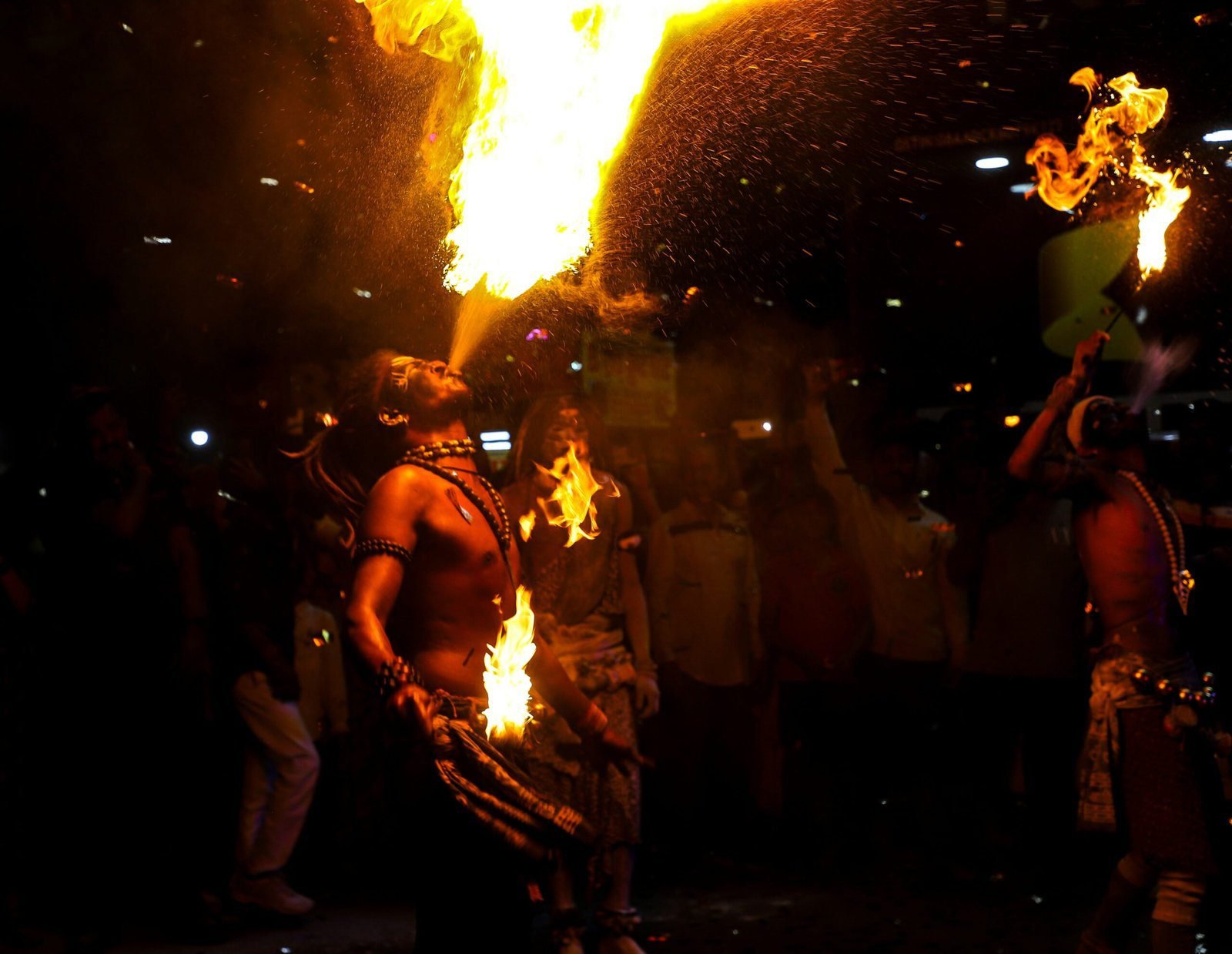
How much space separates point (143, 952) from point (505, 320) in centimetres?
316

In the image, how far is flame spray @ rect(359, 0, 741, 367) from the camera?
4328mm

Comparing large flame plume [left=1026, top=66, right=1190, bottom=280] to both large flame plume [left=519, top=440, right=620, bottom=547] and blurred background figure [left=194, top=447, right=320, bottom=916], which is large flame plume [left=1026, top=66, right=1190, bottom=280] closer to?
large flame plume [left=519, top=440, right=620, bottom=547]

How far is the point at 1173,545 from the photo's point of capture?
4.68m

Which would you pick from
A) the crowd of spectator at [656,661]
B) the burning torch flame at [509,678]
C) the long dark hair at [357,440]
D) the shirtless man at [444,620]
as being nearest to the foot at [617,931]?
the crowd of spectator at [656,661]

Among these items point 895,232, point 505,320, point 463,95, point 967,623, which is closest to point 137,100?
point 505,320

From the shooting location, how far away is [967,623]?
6.62 meters

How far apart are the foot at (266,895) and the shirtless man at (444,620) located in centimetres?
248

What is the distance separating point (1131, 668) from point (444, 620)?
2.52 m

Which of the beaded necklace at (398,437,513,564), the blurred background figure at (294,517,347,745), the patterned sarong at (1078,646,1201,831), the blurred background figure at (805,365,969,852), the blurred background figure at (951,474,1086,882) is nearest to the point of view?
the beaded necklace at (398,437,513,564)

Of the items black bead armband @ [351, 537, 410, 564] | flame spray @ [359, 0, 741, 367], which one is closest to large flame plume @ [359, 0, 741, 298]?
flame spray @ [359, 0, 741, 367]

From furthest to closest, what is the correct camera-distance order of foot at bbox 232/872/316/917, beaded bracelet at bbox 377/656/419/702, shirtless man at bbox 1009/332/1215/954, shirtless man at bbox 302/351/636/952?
foot at bbox 232/872/316/917
shirtless man at bbox 1009/332/1215/954
shirtless man at bbox 302/351/636/952
beaded bracelet at bbox 377/656/419/702

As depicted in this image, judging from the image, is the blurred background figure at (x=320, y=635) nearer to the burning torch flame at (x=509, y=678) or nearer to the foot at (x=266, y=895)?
the foot at (x=266, y=895)

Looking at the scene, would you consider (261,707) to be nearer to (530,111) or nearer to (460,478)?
(460,478)

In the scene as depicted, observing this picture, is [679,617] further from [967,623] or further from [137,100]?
[137,100]
